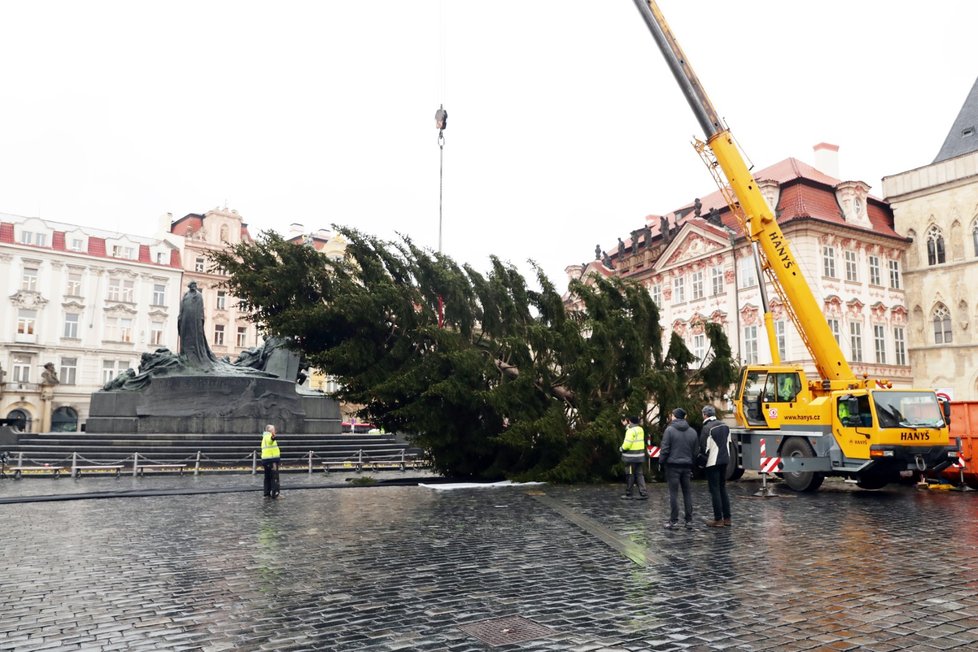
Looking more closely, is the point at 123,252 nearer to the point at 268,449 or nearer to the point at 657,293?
the point at 657,293

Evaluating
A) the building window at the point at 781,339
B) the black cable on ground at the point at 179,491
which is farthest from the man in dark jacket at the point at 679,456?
the building window at the point at 781,339

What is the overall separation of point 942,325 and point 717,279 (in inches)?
447

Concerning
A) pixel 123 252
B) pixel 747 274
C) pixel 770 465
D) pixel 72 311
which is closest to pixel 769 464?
pixel 770 465

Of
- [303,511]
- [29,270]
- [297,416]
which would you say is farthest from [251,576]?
[29,270]

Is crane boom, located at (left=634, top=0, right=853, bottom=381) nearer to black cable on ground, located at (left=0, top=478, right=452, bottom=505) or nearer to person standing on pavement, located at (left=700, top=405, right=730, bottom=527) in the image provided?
person standing on pavement, located at (left=700, top=405, right=730, bottom=527)

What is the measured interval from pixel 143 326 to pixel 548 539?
192ft

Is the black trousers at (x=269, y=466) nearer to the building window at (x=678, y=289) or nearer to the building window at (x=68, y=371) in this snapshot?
the building window at (x=678, y=289)

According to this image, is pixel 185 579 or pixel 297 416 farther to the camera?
pixel 297 416

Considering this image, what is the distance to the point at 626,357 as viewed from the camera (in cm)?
1852

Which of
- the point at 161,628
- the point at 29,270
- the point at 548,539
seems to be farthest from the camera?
the point at 29,270

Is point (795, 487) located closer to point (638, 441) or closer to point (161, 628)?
point (638, 441)

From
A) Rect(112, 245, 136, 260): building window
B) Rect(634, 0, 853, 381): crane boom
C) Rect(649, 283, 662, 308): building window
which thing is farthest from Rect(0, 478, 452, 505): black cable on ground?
Rect(112, 245, 136, 260): building window

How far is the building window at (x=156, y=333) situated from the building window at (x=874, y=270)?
50.7 metres

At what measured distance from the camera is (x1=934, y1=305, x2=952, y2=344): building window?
129 feet
